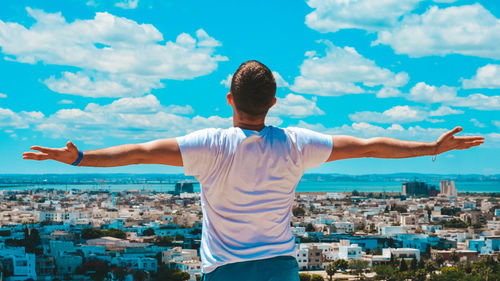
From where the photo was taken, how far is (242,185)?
1.05 metres

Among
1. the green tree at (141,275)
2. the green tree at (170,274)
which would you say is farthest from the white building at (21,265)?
the green tree at (170,274)

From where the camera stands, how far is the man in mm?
1037

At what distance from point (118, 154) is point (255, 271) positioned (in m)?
0.31

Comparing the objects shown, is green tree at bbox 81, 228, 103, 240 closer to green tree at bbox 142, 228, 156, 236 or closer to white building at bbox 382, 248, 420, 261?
green tree at bbox 142, 228, 156, 236

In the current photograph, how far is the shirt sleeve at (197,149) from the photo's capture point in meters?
1.02

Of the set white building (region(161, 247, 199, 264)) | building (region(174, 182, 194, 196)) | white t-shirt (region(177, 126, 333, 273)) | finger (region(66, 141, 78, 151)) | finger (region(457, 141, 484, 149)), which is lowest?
white building (region(161, 247, 199, 264))

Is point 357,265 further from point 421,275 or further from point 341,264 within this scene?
point 421,275

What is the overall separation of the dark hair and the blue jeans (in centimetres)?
27

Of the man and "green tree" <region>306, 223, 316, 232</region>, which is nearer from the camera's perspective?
the man

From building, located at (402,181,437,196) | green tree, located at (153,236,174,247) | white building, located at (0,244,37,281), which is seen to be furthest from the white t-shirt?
building, located at (402,181,437,196)

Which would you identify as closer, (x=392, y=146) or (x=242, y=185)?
(x=242, y=185)

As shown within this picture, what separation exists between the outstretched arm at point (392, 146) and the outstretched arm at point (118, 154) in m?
0.31

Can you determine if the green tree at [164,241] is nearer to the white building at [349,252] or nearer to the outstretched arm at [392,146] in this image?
the white building at [349,252]

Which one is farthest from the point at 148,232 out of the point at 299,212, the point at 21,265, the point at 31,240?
the point at 299,212
